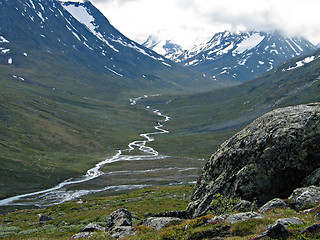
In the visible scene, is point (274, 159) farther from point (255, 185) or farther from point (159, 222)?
point (159, 222)

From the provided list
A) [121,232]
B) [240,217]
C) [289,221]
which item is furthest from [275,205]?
[121,232]

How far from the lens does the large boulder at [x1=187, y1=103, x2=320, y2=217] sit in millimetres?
22797

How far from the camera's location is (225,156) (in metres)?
27.1

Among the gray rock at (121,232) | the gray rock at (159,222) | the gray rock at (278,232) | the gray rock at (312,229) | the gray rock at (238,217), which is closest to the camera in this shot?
the gray rock at (312,229)

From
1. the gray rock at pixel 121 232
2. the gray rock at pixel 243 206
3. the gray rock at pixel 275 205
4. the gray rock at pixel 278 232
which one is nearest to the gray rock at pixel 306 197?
the gray rock at pixel 275 205

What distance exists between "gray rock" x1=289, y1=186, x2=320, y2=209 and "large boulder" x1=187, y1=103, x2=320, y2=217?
1.92 m

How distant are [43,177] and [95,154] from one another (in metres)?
53.6

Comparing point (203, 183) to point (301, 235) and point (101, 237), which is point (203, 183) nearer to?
point (101, 237)

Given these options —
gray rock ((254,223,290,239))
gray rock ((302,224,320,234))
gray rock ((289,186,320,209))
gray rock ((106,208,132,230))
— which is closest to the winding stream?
gray rock ((106,208,132,230))

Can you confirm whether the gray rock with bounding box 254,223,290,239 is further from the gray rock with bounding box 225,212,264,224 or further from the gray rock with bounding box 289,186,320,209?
the gray rock with bounding box 289,186,320,209

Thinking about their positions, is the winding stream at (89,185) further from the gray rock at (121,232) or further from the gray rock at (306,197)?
the gray rock at (306,197)

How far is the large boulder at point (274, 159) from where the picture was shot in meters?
22.8

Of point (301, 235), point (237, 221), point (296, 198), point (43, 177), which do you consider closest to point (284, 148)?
point (296, 198)

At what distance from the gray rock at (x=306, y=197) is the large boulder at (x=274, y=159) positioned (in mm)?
1924
